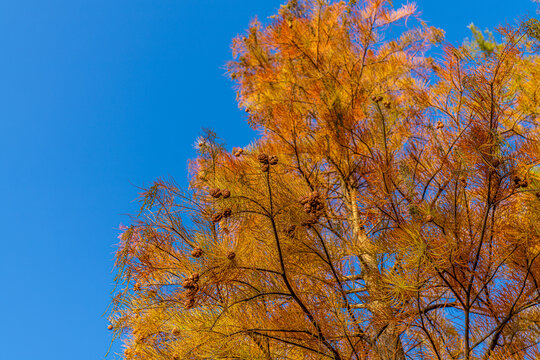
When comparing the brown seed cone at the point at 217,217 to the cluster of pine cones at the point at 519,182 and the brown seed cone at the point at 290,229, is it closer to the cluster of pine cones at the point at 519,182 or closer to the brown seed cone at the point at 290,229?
the brown seed cone at the point at 290,229

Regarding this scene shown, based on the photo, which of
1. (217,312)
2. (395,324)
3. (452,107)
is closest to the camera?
(217,312)

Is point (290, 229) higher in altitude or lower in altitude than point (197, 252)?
higher

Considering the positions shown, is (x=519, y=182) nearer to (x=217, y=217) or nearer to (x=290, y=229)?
(x=290, y=229)

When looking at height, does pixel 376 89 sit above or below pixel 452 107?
above

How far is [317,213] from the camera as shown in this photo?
5.60 ft

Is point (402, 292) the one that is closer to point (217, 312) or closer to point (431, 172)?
point (217, 312)

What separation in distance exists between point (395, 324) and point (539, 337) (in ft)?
2.10

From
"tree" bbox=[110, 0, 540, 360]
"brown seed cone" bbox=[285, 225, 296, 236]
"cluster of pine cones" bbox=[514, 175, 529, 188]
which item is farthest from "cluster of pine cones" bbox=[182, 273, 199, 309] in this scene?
"cluster of pine cones" bbox=[514, 175, 529, 188]

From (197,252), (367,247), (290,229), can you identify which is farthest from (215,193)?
(367,247)

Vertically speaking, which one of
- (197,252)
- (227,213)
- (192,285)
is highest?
(227,213)

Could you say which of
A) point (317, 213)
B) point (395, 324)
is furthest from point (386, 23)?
point (395, 324)

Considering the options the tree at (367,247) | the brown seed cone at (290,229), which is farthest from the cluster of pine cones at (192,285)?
the brown seed cone at (290,229)

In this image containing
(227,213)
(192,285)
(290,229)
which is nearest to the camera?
(192,285)

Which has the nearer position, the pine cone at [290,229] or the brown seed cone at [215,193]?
the brown seed cone at [215,193]
